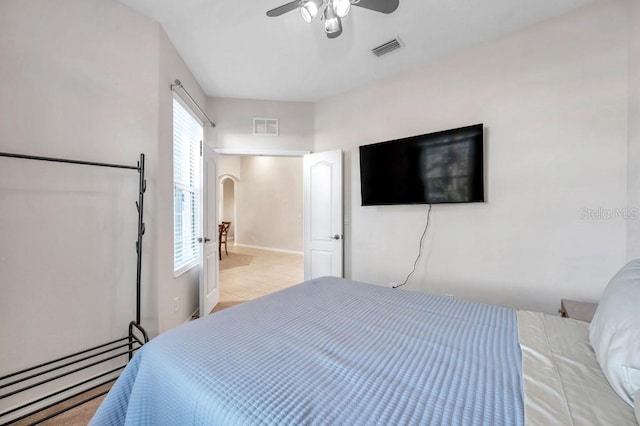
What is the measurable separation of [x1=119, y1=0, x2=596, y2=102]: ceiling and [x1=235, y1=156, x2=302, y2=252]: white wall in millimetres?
4134

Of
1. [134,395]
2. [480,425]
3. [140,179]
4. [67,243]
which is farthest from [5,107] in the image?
[480,425]

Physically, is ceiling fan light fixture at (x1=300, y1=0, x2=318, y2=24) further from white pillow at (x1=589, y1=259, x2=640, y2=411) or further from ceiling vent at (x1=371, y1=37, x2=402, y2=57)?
white pillow at (x1=589, y1=259, x2=640, y2=411)

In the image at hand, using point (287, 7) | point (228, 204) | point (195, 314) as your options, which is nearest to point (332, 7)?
point (287, 7)

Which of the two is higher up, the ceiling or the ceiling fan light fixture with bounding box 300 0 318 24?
the ceiling

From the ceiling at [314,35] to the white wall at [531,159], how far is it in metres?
0.23

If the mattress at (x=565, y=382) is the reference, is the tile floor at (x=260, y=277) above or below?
below

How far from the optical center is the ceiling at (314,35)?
1938mm

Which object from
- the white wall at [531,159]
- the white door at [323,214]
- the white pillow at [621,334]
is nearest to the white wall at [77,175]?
the white door at [323,214]

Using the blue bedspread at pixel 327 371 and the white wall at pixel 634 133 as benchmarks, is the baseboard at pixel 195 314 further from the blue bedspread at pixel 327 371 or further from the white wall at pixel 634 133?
the white wall at pixel 634 133

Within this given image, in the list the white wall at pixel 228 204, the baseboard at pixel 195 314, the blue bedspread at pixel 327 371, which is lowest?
the baseboard at pixel 195 314

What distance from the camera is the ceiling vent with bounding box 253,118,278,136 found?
11.5 ft

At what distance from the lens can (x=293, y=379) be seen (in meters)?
0.83

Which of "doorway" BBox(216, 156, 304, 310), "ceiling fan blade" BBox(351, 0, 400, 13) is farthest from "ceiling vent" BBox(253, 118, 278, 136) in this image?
"ceiling fan blade" BBox(351, 0, 400, 13)

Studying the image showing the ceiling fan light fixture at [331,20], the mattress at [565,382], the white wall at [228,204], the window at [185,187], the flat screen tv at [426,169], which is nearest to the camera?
the mattress at [565,382]
